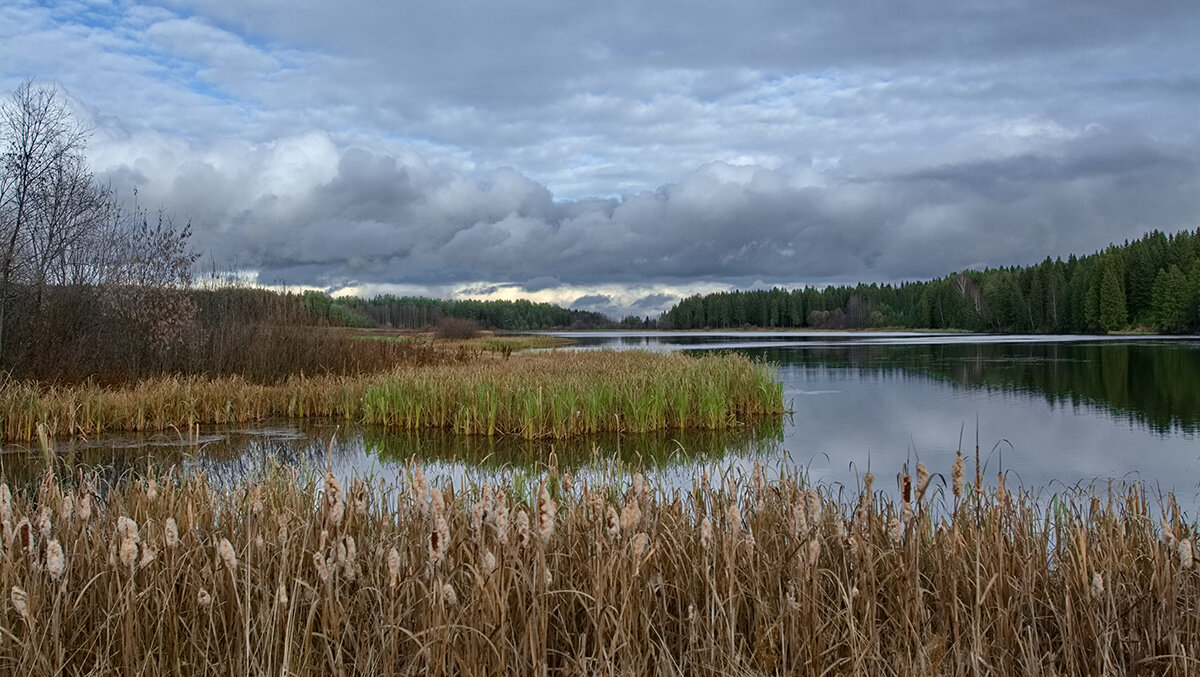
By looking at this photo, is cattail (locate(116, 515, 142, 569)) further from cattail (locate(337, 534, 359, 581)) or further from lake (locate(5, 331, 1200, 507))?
lake (locate(5, 331, 1200, 507))

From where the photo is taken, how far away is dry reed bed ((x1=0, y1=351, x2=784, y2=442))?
1506 centimetres

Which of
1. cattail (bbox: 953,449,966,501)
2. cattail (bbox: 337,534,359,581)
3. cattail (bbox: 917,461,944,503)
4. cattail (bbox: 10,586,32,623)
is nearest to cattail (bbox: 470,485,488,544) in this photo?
cattail (bbox: 337,534,359,581)

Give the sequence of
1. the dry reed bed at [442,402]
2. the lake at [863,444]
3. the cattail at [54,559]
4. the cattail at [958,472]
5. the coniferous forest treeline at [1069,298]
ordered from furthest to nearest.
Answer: the coniferous forest treeline at [1069,298], the dry reed bed at [442,402], the lake at [863,444], the cattail at [958,472], the cattail at [54,559]

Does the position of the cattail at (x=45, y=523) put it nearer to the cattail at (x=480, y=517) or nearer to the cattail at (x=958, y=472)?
the cattail at (x=480, y=517)

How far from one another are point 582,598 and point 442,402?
13.1 m

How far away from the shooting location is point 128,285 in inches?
760

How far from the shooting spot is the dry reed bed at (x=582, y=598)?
10.7 ft

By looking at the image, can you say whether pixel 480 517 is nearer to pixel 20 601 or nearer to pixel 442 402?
pixel 20 601

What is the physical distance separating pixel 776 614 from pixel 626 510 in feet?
4.57

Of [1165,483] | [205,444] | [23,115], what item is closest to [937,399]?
[1165,483]

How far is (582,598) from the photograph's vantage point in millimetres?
3836

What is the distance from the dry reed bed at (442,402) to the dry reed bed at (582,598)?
1078 cm

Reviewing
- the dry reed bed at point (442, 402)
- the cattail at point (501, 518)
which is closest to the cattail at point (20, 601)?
the cattail at point (501, 518)

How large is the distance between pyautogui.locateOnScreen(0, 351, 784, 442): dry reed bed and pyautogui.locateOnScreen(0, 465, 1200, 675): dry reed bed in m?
10.8
